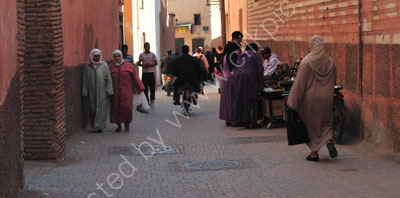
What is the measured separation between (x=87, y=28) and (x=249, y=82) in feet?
12.8

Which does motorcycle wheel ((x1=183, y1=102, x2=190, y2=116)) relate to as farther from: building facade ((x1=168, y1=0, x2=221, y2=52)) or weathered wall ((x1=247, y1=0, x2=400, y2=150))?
building facade ((x1=168, y1=0, x2=221, y2=52))

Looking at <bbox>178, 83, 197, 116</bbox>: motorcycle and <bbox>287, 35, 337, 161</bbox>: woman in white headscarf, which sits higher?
<bbox>287, 35, 337, 161</bbox>: woman in white headscarf

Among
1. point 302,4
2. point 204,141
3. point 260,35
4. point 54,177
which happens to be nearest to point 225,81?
point 204,141

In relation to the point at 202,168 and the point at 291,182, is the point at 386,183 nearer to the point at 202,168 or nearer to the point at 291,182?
the point at 291,182

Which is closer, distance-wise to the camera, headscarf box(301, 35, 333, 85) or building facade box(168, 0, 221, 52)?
headscarf box(301, 35, 333, 85)

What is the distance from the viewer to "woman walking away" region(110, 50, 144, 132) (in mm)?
13086

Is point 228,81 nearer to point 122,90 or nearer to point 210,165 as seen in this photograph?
point 122,90

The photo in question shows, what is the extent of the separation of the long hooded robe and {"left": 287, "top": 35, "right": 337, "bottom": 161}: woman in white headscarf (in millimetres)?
3851

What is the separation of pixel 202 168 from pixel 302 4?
311 inches

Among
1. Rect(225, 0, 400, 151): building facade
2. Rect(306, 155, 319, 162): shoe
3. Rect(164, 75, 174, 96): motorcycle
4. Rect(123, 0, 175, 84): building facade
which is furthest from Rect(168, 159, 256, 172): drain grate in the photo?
Rect(123, 0, 175, 84): building facade

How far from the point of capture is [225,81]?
44.9 feet

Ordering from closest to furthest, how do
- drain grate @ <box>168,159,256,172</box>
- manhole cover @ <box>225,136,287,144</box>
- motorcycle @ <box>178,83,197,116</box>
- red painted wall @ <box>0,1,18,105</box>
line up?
1. red painted wall @ <box>0,1,18,105</box>
2. drain grate @ <box>168,159,256,172</box>
3. manhole cover @ <box>225,136,287,144</box>
4. motorcycle @ <box>178,83,197,116</box>

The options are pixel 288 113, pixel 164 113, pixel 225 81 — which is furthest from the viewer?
pixel 164 113

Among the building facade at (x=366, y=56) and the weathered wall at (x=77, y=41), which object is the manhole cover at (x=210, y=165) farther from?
the weathered wall at (x=77, y=41)
